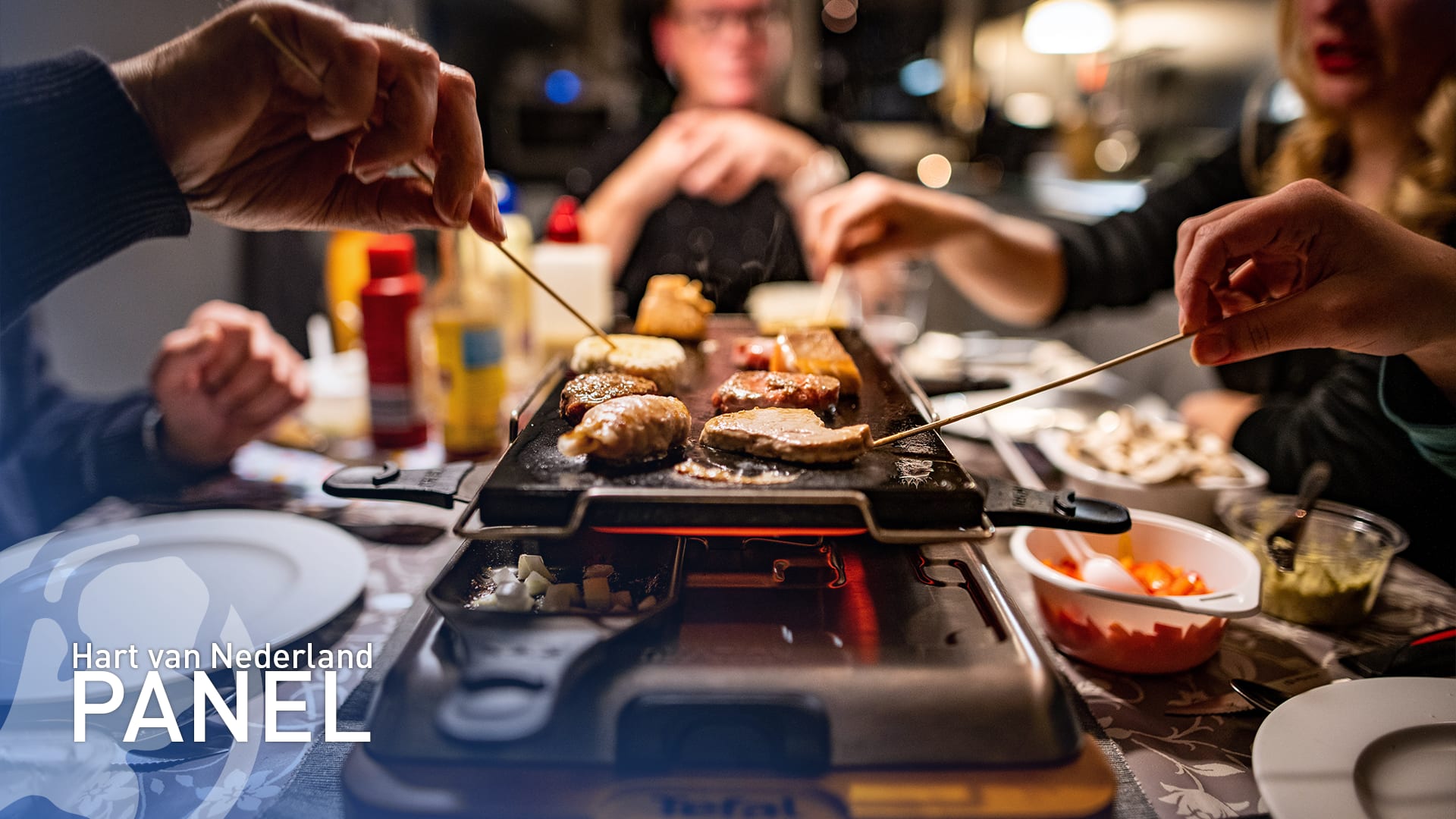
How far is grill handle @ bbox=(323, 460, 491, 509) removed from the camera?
869mm

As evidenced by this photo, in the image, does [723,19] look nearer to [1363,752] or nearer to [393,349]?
[393,349]

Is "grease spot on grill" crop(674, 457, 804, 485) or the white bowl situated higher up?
"grease spot on grill" crop(674, 457, 804, 485)

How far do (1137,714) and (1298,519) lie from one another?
1.70ft

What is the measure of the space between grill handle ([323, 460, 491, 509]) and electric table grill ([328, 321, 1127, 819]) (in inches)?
4.0

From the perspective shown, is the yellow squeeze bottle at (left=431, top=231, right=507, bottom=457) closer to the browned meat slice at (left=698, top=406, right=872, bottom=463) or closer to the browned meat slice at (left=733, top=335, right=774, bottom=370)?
the browned meat slice at (left=733, top=335, right=774, bottom=370)

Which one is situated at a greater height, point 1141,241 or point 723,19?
point 723,19

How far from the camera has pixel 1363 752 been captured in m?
0.76

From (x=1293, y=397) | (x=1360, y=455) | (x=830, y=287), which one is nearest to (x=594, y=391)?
(x=830, y=287)

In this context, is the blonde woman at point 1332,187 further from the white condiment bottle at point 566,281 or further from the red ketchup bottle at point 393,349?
the red ketchup bottle at point 393,349

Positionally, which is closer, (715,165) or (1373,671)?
(1373,671)

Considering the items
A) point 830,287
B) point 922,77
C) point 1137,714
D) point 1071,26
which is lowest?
point 1137,714

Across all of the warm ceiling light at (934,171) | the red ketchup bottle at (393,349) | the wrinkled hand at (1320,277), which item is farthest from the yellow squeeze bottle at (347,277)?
the warm ceiling light at (934,171)

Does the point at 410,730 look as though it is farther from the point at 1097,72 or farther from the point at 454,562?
the point at 1097,72

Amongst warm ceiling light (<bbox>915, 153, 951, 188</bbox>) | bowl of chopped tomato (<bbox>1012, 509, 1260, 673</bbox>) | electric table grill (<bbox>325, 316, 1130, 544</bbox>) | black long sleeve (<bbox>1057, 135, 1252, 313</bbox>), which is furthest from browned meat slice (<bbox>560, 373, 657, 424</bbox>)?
warm ceiling light (<bbox>915, 153, 951, 188</bbox>)
